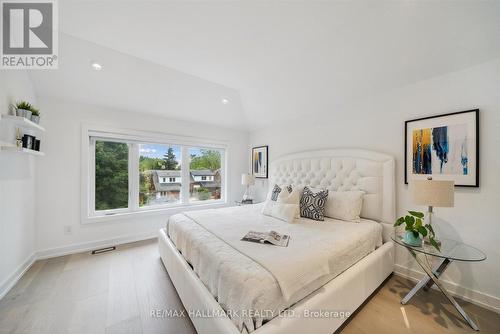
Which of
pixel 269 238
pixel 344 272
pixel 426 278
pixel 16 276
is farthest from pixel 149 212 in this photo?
pixel 426 278

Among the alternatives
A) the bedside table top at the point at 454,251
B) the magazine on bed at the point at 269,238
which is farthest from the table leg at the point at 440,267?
the magazine on bed at the point at 269,238

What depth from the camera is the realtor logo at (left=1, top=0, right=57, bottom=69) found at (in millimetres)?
1759

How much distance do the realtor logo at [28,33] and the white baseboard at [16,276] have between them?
7.14 ft

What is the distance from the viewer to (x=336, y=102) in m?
2.88

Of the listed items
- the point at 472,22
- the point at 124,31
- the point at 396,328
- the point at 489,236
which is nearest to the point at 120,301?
the point at 396,328

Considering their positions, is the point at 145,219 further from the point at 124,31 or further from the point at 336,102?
the point at 336,102

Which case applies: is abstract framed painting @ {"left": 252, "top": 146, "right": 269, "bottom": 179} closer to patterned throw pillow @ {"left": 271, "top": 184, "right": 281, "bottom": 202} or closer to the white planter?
patterned throw pillow @ {"left": 271, "top": 184, "right": 281, "bottom": 202}

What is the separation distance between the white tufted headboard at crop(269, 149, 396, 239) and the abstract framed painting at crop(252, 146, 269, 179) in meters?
0.91

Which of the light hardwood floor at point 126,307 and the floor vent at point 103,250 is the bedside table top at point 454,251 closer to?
the light hardwood floor at point 126,307

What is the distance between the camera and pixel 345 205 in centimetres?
237

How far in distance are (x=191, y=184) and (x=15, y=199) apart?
2437mm

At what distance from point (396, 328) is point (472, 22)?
8.82 ft

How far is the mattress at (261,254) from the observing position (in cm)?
109

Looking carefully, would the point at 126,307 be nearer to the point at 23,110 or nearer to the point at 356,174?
the point at 23,110
